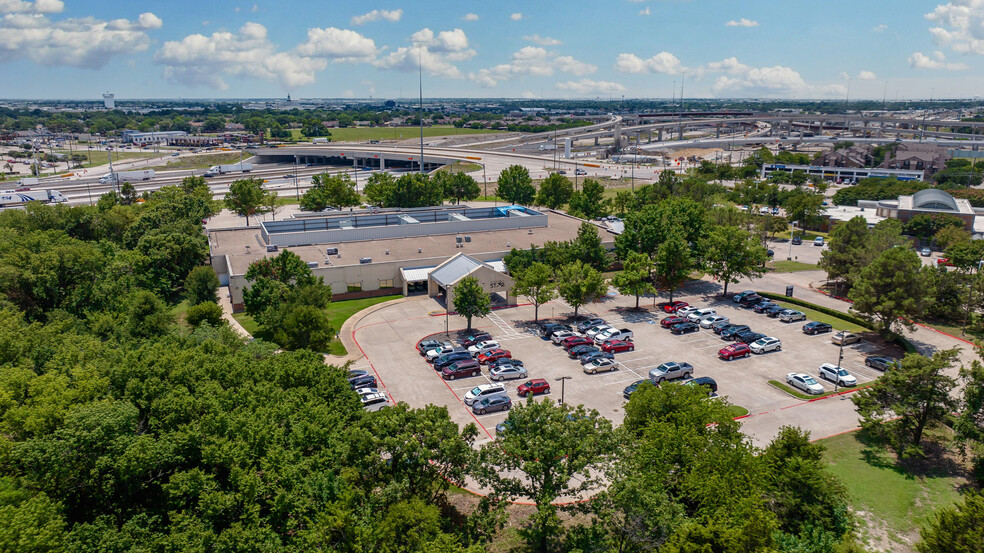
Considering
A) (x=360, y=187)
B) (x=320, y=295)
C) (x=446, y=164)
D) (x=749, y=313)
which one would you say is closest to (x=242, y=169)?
(x=360, y=187)

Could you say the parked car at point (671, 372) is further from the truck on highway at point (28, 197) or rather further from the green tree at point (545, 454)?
the truck on highway at point (28, 197)

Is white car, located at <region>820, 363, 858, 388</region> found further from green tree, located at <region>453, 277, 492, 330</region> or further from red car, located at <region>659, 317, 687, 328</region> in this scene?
green tree, located at <region>453, 277, 492, 330</region>

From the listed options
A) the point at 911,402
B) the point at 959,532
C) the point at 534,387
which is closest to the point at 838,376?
the point at 911,402

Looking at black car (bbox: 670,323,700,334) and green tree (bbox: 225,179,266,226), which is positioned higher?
green tree (bbox: 225,179,266,226)

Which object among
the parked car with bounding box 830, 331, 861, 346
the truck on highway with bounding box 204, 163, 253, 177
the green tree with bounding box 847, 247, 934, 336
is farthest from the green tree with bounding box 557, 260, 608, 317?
the truck on highway with bounding box 204, 163, 253, 177

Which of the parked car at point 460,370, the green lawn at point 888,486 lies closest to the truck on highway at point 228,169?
the parked car at point 460,370

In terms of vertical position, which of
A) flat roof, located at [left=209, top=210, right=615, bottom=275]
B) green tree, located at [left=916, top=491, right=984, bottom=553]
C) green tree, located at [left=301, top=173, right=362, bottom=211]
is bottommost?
green tree, located at [left=916, top=491, right=984, bottom=553]
